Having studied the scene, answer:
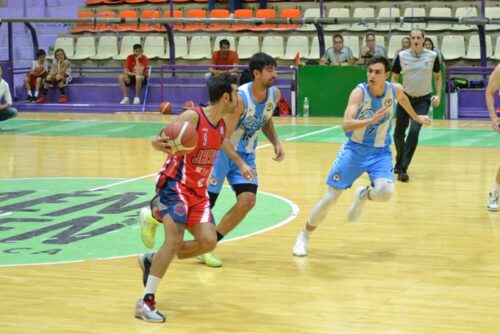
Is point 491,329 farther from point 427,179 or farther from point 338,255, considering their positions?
point 427,179

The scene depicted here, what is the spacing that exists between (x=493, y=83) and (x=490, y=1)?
1343 centimetres

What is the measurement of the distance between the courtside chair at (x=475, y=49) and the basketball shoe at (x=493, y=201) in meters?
11.5

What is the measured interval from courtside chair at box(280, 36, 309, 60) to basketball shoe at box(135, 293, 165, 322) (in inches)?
688

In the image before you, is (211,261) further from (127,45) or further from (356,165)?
(127,45)

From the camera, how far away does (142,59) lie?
23.7 meters

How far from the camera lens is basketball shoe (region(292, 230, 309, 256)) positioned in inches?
352

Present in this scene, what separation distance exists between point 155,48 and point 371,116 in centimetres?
1680

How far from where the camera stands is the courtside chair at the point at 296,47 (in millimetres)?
23969

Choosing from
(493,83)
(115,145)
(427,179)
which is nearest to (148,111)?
(115,145)

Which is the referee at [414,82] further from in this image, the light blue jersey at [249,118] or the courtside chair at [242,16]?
the courtside chair at [242,16]

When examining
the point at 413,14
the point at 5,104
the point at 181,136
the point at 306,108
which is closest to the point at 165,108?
the point at 306,108

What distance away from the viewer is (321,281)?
26.2 ft

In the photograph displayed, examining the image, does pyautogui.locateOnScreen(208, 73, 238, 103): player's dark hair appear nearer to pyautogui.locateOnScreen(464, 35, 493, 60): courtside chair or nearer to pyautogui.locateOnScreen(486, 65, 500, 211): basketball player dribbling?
pyautogui.locateOnScreen(486, 65, 500, 211): basketball player dribbling

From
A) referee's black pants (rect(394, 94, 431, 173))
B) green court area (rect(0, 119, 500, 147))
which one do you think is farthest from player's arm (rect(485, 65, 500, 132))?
green court area (rect(0, 119, 500, 147))
